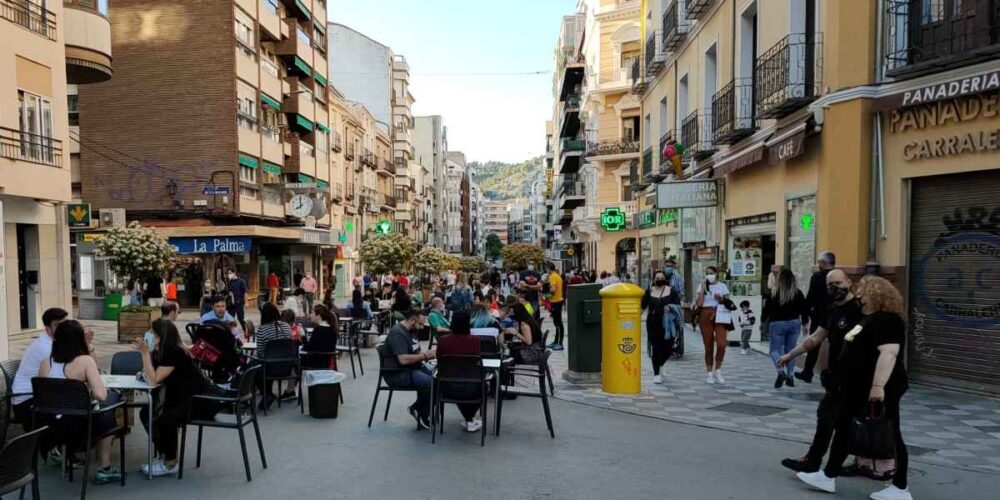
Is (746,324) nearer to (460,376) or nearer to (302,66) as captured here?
(460,376)

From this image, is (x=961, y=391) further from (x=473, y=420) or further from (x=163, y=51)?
(x=163, y=51)

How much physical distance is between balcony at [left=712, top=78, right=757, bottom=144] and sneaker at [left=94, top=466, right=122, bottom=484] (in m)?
12.4

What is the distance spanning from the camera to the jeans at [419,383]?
7.83 m

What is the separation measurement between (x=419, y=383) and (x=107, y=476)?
3.10 m

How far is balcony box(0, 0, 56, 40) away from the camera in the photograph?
15.3 meters

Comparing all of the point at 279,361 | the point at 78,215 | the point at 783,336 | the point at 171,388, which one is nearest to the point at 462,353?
the point at 279,361

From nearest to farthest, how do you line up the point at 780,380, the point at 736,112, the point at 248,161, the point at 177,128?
the point at 780,380, the point at 736,112, the point at 177,128, the point at 248,161

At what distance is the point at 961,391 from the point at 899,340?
543 centimetres

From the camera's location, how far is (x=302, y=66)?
36.3 metres

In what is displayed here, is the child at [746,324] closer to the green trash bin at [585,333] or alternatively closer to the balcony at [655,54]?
the green trash bin at [585,333]

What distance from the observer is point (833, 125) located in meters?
10.6

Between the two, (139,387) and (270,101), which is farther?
(270,101)

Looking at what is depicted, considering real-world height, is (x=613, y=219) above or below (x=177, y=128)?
below

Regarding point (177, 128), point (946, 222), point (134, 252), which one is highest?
point (177, 128)
